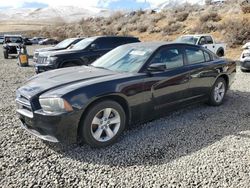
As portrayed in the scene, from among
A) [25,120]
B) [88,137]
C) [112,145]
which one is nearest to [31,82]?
[25,120]

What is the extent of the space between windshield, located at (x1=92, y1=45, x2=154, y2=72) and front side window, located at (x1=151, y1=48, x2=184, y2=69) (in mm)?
159

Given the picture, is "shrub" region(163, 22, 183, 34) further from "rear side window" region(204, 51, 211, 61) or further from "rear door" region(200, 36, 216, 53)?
"rear side window" region(204, 51, 211, 61)

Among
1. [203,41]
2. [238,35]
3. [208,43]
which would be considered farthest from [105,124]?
[238,35]

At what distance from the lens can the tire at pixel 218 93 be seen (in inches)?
238

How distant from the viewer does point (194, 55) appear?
5715mm

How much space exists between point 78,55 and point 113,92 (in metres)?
6.04

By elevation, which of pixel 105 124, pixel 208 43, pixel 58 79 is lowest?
pixel 105 124

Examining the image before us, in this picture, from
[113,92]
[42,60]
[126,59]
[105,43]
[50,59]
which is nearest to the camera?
[113,92]

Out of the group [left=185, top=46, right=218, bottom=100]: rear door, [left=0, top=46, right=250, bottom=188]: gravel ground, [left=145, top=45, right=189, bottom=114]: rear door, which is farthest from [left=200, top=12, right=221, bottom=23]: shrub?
[left=0, top=46, right=250, bottom=188]: gravel ground

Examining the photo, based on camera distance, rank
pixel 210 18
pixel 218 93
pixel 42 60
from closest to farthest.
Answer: pixel 218 93, pixel 42 60, pixel 210 18

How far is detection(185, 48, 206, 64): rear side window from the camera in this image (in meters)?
5.54

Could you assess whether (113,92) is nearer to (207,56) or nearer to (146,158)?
(146,158)

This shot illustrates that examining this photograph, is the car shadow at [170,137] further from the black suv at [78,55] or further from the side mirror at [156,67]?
the black suv at [78,55]

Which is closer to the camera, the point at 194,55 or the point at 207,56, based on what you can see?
the point at 194,55
